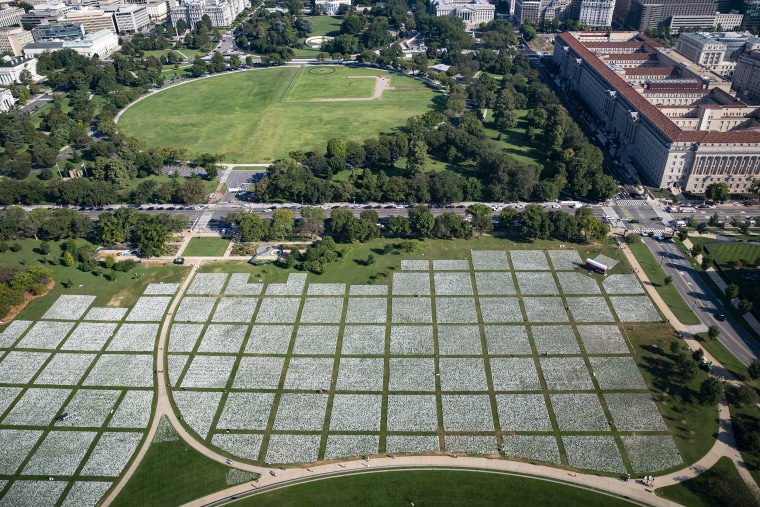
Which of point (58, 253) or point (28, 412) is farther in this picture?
point (58, 253)

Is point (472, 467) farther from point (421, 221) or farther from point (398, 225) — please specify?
point (398, 225)

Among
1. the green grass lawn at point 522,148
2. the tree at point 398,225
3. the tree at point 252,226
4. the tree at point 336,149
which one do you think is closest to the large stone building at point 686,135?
the green grass lawn at point 522,148

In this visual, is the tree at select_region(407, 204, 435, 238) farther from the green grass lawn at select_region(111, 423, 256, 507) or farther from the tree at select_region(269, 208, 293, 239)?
the green grass lawn at select_region(111, 423, 256, 507)

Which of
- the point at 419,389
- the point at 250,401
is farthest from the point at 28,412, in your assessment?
the point at 419,389

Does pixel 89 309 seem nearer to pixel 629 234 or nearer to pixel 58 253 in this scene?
pixel 58 253

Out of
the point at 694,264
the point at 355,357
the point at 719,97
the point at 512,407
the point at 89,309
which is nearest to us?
the point at 512,407

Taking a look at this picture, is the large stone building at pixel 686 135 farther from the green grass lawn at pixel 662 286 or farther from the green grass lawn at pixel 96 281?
the green grass lawn at pixel 96 281

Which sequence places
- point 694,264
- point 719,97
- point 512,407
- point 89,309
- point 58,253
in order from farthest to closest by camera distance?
point 719,97, point 58,253, point 694,264, point 89,309, point 512,407
